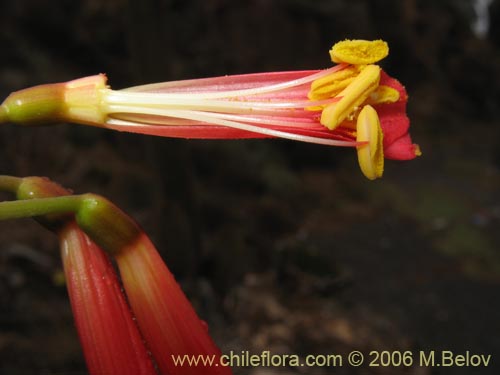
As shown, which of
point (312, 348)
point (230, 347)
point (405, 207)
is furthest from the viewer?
point (405, 207)

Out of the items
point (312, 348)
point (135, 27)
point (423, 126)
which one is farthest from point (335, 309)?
point (423, 126)

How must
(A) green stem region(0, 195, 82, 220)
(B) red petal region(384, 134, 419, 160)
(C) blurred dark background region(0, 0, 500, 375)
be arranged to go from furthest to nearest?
(C) blurred dark background region(0, 0, 500, 375) < (B) red petal region(384, 134, 419, 160) < (A) green stem region(0, 195, 82, 220)

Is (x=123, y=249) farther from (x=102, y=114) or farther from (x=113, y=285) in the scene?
(x=102, y=114)

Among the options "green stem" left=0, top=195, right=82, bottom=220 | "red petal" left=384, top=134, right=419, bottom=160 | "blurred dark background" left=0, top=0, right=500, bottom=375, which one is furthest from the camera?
"blurred dark background" left=0, top=0, right=500, bottom=375

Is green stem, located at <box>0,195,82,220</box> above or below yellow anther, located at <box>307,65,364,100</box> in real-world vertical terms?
below

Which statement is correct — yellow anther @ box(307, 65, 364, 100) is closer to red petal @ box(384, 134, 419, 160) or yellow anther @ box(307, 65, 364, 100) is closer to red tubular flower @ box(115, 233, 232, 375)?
red petal @ box(384, 134, 419, 160)

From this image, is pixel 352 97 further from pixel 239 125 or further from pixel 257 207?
pixel 257 207

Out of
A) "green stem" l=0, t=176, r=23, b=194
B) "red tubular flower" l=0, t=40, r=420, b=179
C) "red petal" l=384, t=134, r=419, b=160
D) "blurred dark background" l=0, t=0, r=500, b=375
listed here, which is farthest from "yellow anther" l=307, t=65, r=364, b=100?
"blurred dark background" l=0, t=0, r=500, b=375
